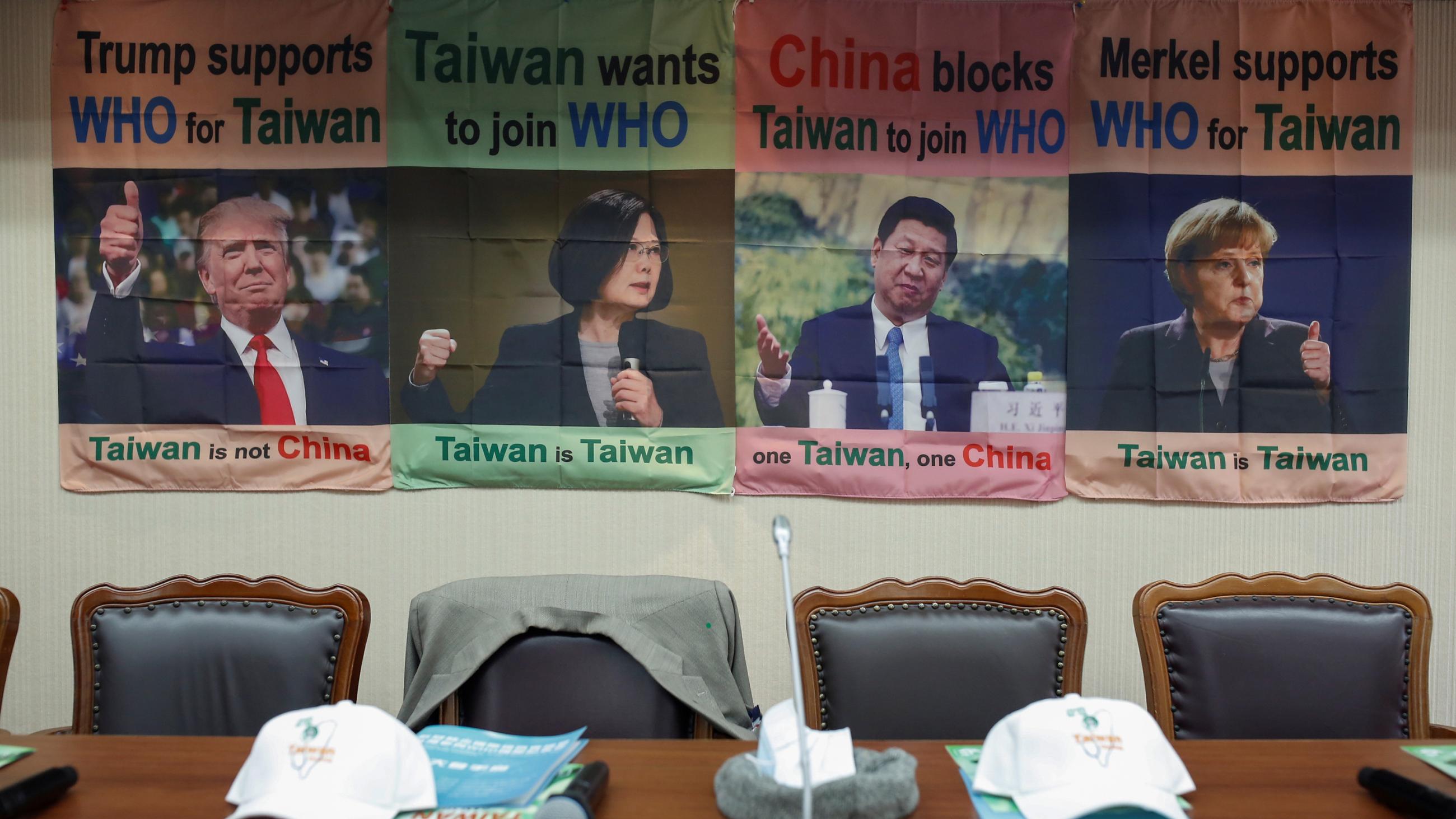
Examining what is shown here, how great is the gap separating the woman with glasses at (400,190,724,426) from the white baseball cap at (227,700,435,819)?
1.68m

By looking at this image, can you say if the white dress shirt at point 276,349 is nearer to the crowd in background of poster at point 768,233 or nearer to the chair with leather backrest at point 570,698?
the crowd in background of poster at point 768,233

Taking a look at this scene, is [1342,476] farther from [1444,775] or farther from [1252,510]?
[1444,775]

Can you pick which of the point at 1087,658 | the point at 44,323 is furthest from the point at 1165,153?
the point at 44,323

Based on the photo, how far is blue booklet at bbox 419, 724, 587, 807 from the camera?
1.16 meters

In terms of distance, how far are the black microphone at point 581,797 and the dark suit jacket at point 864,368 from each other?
1673mm

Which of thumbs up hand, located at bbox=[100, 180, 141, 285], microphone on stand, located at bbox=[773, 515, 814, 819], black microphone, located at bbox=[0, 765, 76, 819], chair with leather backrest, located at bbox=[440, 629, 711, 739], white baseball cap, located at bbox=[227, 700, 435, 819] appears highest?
thumbs up hand, located at bbox=[100, 180, 141, 285]

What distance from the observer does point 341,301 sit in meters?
2.78

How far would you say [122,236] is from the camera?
2781 millimetres

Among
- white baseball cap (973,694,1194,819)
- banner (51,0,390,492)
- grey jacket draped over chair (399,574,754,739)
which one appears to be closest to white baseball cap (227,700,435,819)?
grey jacket draped over chair (399,574,754,739)

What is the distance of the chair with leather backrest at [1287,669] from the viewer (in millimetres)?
1693

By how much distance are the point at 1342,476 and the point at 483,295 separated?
2.78m

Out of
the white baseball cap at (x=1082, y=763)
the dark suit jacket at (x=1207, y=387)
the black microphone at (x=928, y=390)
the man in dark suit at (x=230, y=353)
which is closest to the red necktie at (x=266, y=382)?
the man in dark suit at (x=230, y=353)

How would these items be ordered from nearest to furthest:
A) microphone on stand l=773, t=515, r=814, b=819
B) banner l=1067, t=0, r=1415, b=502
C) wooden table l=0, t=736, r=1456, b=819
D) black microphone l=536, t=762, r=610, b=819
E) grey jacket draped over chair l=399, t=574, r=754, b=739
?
1. microphone on stand l=773, t=515, r=814, b=819
2. black microphone l=536, t=762, r=610, b=819
3. wooden table l=0, t=736, r=1456, b=819
4. grey jacket draped over chair l=399, t=574, r=754, b=739
5. banner l=1067, t=0, r=1415, b=502

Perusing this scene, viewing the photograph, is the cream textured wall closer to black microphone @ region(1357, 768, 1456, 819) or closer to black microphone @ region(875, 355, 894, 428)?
black microphone @ region(875, 355, 894, 428)
